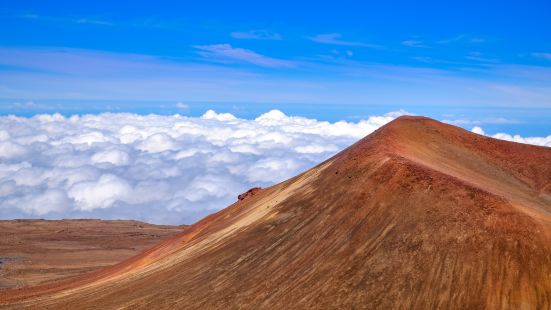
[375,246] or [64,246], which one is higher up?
[375,246]

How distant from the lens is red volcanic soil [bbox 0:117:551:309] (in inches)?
1119

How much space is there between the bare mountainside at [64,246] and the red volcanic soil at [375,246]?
107ft

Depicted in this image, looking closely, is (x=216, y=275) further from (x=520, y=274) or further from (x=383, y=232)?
(x=520, y=274)

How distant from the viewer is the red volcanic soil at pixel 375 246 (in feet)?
93.2

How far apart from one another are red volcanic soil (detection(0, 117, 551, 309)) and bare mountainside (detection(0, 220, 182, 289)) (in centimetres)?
3274

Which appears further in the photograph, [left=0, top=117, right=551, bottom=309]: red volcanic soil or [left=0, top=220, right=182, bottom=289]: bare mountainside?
[left=0, top=220, right=182, bottom=289]: bare mountainside

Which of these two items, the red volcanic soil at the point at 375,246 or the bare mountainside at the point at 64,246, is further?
the bare mountainside at the point at 64,246

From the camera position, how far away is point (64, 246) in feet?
357

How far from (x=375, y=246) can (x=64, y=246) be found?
88.1m

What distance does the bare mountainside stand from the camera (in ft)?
267

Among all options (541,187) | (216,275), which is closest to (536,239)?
(216,275)

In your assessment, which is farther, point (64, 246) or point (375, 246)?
point (64, 246)

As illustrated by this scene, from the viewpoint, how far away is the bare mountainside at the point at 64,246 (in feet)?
267

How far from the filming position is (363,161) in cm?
4012
